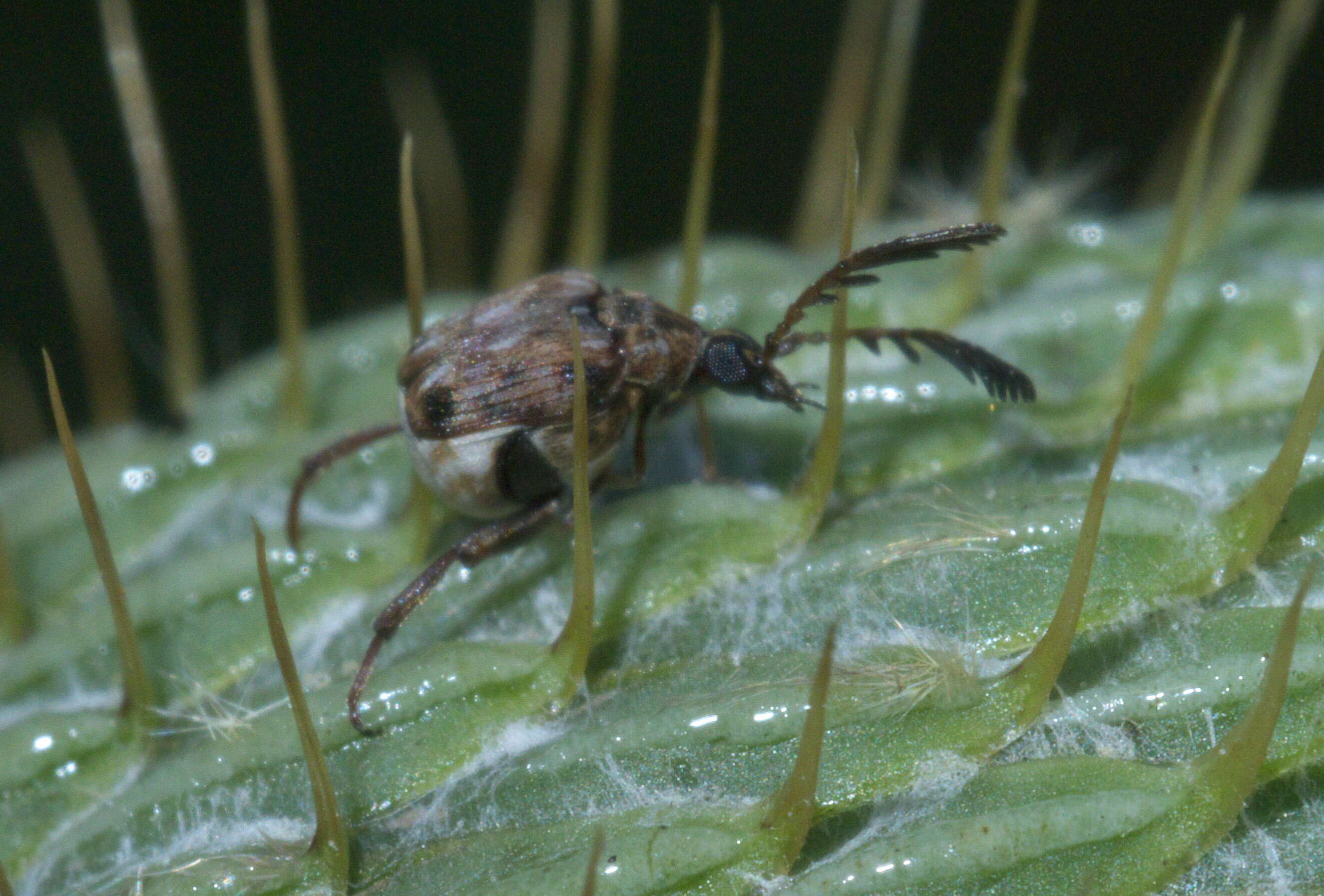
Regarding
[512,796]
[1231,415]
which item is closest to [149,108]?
[512,796]

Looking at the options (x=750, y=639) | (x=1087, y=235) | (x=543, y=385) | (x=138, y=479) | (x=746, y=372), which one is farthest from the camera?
(x=1087, y=235)

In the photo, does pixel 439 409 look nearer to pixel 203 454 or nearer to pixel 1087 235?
pixel 203 454

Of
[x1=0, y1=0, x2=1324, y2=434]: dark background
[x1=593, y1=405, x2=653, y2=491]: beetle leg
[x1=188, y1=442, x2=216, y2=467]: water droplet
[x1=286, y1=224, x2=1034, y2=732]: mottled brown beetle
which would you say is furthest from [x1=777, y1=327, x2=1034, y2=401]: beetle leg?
[x1=0, y1=0, x2=1324, y2=434]: dark background

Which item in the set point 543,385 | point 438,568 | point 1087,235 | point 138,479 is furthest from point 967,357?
point 138,479

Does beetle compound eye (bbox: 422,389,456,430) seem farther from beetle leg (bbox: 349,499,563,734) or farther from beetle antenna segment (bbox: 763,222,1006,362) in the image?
beetle antenna segment (bbox: 763,222,1006,362)

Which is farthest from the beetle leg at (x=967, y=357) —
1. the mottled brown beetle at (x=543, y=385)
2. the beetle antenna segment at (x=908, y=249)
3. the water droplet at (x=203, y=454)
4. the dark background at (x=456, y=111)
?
the dark background at (x=456, y=111)
